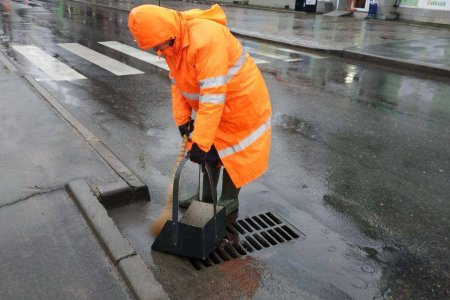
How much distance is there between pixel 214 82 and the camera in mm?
2748

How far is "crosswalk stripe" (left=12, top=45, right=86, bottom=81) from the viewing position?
27.8ft

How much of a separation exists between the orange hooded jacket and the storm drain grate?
52 cm

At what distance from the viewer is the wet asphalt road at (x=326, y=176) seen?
304 cm

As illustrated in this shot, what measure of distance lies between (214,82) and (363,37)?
1313cm

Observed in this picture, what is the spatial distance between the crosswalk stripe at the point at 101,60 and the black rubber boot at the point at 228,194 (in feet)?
19.3

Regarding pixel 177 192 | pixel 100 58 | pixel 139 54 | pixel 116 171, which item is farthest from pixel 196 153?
pixel 139 54

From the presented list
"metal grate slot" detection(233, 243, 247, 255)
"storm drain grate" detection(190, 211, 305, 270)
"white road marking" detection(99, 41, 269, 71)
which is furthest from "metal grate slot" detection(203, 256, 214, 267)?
"white road marking" detection(99, 41, 269, 71)

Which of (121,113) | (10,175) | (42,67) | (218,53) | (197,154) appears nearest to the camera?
(218,53)

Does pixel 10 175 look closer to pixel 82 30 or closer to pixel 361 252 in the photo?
pixel 361 252

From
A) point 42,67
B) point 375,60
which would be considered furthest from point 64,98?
point 375,60

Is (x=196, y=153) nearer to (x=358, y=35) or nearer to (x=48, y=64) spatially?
(x=48, y=64)

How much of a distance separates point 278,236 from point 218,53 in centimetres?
165

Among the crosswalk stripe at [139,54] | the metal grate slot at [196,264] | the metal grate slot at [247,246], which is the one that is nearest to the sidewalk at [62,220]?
the metal grate slot at [196,264]

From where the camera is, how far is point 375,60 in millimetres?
11039
